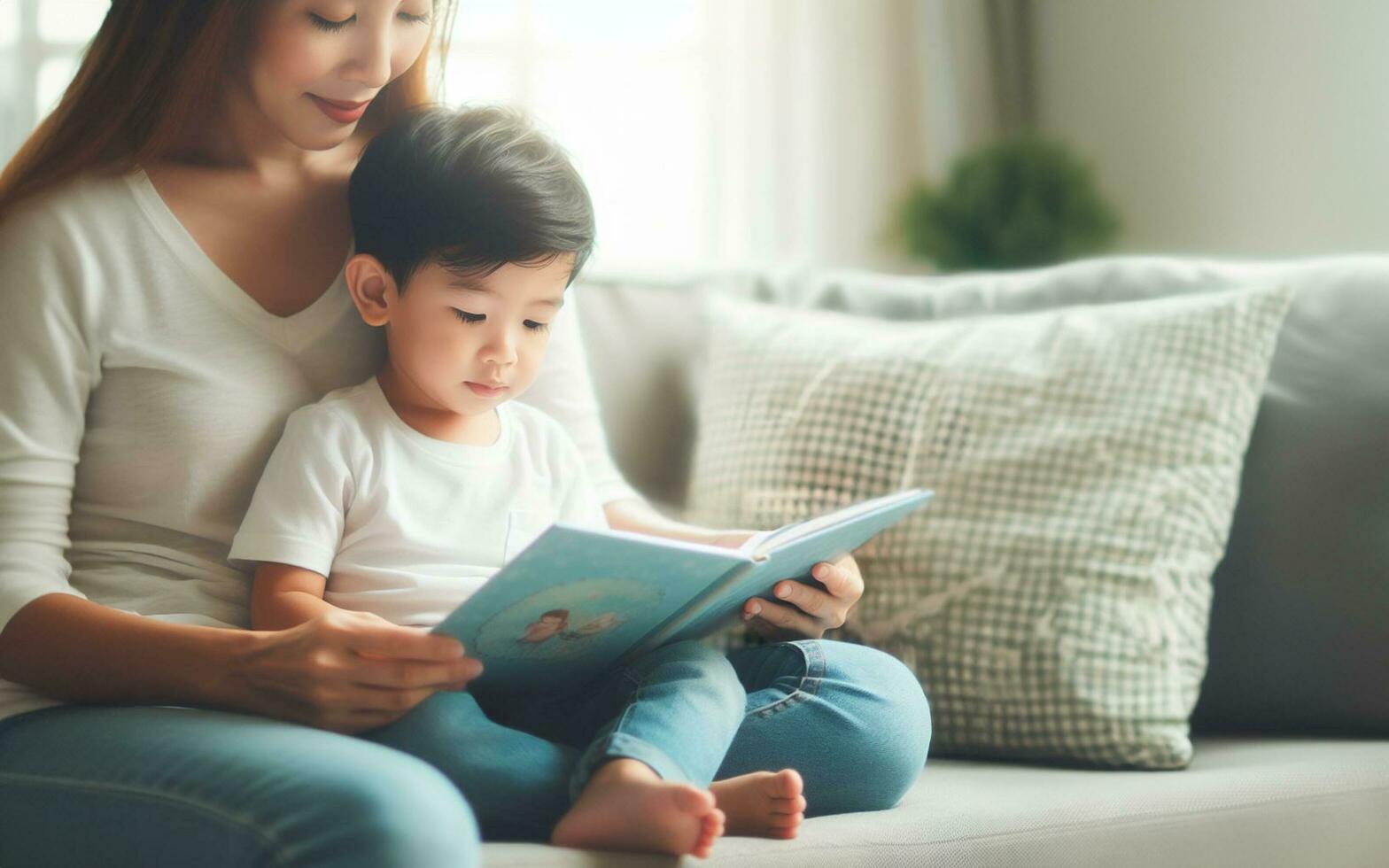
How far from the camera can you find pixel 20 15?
8.84 ft

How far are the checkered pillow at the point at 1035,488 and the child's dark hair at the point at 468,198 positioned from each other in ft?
1.21

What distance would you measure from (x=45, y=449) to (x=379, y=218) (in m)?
0.32

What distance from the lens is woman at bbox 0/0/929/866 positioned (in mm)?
908

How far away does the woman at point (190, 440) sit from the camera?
91cm

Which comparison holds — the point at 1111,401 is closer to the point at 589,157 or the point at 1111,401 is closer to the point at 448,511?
the point at 448,511

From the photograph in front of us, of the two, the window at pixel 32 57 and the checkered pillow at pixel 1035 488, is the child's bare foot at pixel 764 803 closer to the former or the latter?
the checkered pillow at pixel 1035 488

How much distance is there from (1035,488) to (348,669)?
0.73 metres

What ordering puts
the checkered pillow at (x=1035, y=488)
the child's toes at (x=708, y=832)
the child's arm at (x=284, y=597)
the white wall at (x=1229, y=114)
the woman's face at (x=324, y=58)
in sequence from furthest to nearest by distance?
the white wall at (x=1229, y=114) < the checkered pillow at (x=1035, y=488) < the woman's face at (x=324, y=58) < the child's arm at (x=284, y=597) < the child's toes at (x=708, y=832)

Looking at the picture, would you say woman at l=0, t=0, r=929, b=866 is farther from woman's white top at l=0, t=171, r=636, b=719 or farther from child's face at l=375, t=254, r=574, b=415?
child's face at l=375, t=254, r=574, b=415

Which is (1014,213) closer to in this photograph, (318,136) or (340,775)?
(318,136)

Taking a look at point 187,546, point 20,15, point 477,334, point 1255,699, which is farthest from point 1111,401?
point 20,15

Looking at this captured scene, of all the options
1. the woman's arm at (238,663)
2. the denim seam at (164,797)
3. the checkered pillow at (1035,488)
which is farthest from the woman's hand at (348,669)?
the checkered pillow at (1035,488)

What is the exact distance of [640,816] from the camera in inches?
34.8

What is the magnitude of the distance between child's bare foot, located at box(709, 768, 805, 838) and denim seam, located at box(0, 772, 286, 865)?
335mm
